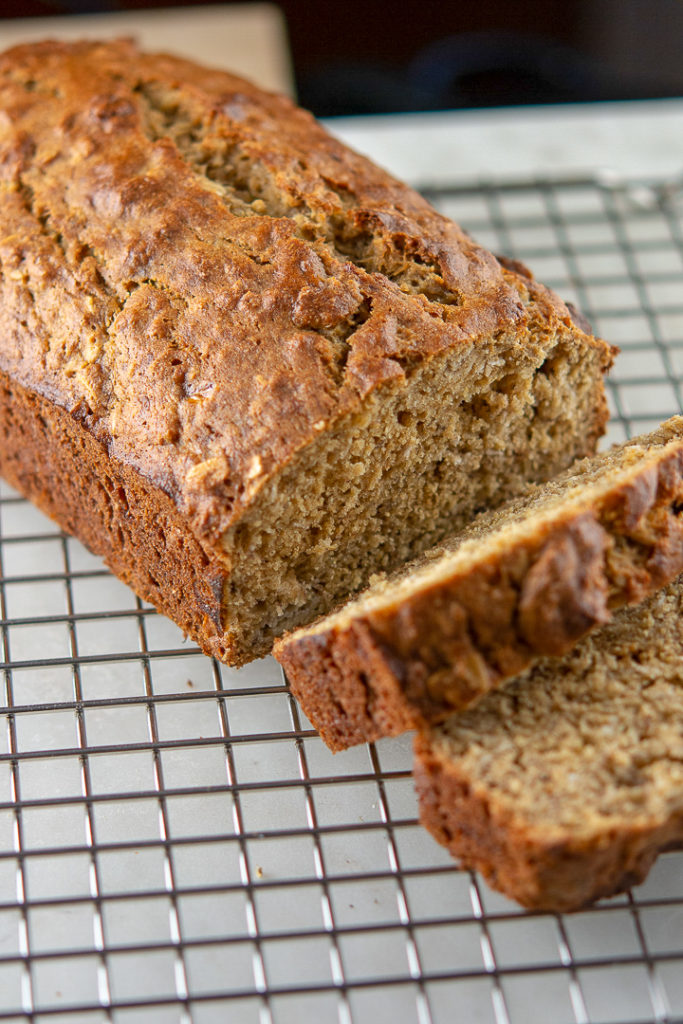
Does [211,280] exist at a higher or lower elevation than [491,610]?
higher

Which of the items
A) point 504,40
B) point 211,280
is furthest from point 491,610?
point 504,40

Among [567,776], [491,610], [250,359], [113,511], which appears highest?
[250,359]

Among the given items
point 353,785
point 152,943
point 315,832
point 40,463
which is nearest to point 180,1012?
point 152,943

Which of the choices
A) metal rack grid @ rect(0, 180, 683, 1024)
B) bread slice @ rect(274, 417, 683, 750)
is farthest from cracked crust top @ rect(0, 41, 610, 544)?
metal rack grid @ rect(0, 180, 683, 1024)

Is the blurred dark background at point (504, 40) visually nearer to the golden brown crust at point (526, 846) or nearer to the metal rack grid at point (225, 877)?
the metal rack grid at point (225, 877)

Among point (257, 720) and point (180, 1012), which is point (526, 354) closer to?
point (257, 720)

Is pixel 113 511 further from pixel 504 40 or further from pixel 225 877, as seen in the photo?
pixel 504 40
